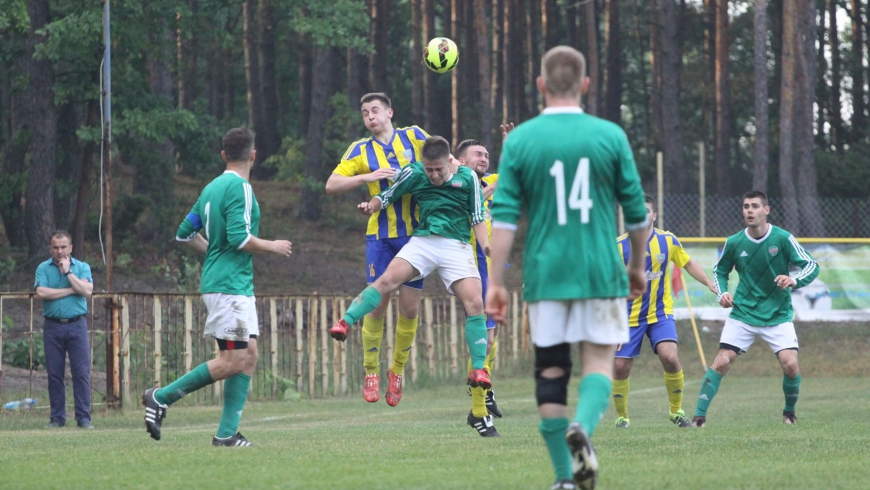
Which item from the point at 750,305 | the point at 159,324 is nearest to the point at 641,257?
the point at 750,305

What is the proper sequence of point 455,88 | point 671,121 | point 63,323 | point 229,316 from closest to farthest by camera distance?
1. point 229,316
2. point 63,323
3. point 671,121
4. point 455,88

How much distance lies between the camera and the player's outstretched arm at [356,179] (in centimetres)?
915

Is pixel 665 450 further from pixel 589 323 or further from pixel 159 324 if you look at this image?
→ pixel 159 324

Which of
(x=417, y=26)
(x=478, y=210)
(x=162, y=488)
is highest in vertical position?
(x=417, y=26)

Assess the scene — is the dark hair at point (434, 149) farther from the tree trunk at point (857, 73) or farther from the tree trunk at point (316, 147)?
the tree trunk at point (857, 73)

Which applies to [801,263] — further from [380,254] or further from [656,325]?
[380,254]

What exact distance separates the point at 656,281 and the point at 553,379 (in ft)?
20.3

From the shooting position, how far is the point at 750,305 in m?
11.7

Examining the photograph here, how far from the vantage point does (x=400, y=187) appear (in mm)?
9297

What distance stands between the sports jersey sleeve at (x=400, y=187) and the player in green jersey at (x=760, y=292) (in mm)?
3797

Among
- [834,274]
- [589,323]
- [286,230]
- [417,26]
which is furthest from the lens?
[417,26]

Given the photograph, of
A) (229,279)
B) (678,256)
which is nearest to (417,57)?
(678,256)

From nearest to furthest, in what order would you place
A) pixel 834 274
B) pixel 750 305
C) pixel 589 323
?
pixel 589 323 < pixel 750 305 < pixel 834 274

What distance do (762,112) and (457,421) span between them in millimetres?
18620
